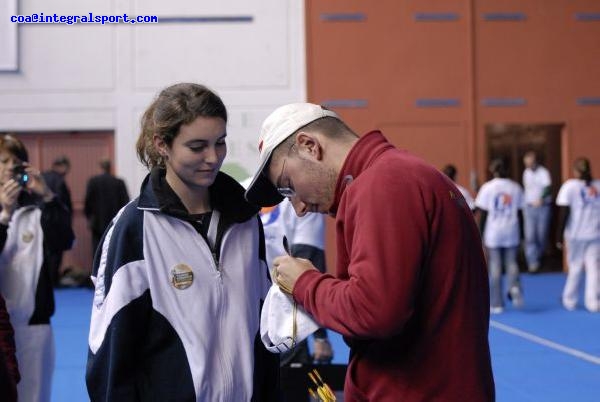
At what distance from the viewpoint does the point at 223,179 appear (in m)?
3.04

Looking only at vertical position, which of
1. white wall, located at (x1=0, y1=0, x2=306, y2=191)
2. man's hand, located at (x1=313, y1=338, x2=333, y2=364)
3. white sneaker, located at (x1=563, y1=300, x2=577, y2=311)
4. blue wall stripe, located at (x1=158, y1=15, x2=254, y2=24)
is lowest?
white sneaker, located at (x1=563, y1=300, x2=577, y2=311)

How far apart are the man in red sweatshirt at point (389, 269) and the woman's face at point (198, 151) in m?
0.50

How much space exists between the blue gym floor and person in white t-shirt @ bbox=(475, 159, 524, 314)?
0.30 meters

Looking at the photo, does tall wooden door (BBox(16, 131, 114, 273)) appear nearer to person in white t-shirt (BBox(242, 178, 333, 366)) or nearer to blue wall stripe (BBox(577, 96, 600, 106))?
blue wall stripe (BBox(577, 96, 600, 106))

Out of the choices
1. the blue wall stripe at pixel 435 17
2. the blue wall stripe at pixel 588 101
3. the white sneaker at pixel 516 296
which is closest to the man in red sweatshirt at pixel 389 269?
the white sneaker at pixel 516 296

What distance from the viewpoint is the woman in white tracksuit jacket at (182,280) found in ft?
8.90

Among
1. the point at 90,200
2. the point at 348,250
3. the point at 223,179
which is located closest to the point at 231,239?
the point at 223,179

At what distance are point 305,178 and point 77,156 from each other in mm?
15356

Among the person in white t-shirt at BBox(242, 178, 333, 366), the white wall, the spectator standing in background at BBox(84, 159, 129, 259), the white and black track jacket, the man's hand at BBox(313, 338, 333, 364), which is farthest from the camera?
the white wall

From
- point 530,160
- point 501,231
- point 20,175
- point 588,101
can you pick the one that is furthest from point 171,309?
point 588,101

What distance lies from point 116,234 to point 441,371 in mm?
1161

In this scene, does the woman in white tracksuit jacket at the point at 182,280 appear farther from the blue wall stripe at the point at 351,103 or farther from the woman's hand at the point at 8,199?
the blue wall stripe at the point at 351,103

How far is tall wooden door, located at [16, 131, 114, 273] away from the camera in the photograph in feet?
55.4

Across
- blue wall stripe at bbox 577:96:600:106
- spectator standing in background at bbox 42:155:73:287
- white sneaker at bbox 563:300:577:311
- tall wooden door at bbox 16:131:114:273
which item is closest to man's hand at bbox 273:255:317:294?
white sneaker at bbox 563:300:577:311
